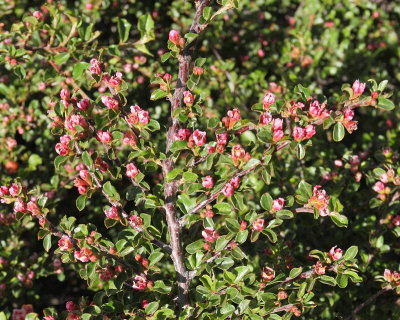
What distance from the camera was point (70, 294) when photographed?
2.98 metres

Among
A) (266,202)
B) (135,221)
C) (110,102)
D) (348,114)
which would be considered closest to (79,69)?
(110,102)

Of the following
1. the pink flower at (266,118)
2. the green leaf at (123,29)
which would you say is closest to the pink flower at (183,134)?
the pink flower at (266,118)

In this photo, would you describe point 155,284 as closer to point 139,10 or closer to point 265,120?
point 265,120

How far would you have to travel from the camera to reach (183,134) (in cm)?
157

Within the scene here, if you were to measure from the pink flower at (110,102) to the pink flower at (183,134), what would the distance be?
0.70ft

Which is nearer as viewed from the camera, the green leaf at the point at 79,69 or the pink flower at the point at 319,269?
the pink flower at the point at 319,269

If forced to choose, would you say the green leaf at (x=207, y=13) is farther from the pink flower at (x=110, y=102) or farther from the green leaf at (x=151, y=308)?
the green leaf at (x=151, y=308)

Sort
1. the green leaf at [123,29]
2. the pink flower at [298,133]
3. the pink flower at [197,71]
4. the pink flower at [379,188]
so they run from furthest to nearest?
the green leaf at [123,29]
the pink flower at [379,188]
the pink flower at [197,71]
the pink flower at [298,133]

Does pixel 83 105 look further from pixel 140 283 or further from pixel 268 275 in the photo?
pixel 268 275

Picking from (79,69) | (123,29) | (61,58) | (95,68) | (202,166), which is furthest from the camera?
(123,29)

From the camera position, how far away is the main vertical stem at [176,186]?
1.61 metres

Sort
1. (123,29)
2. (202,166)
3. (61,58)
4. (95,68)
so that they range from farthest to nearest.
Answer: (123,29)
(61,58)
(202,166)
(95,68)

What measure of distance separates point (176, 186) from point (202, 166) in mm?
182

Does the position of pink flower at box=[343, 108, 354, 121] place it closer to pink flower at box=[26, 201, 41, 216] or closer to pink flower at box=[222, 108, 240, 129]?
pink flower at box=[222, 108, 240, 129]
